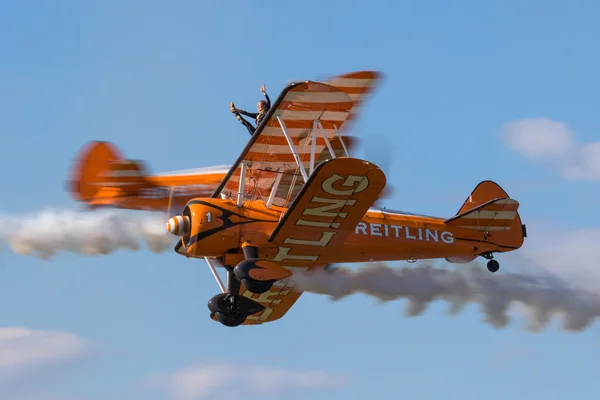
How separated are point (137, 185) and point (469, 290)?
22.1 feet

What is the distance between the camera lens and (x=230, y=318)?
16.9 meters

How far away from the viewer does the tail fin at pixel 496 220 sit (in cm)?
1755

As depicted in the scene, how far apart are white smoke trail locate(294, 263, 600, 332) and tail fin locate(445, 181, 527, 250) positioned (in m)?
0.69

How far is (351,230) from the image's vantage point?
15688mm

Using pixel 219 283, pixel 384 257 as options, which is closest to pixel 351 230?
pixel 384 257

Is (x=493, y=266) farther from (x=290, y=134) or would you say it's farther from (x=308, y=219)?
(x=290, y=134)

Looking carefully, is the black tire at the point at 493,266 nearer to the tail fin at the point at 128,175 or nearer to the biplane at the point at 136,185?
the biplane at the point at 136,185

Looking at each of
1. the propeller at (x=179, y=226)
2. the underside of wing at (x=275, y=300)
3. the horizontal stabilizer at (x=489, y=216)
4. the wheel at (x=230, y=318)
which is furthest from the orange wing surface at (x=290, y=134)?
the horizontal stabilizer at (x=489, y=216)

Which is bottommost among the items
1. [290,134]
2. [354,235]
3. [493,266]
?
[493,266]

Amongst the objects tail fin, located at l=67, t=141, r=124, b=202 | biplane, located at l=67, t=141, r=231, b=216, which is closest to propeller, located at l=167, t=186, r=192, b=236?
biplane, located at l=67, t=141, r=231, b=216

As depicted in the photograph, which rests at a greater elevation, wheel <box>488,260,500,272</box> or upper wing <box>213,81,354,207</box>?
upper wing <box>213,81,354,207</box>

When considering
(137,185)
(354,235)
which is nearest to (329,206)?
(354,235)

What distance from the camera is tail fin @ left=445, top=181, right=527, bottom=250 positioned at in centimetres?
1755

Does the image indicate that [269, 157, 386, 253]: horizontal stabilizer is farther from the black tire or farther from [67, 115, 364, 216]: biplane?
[67, 115, 364, 216]: biplane
